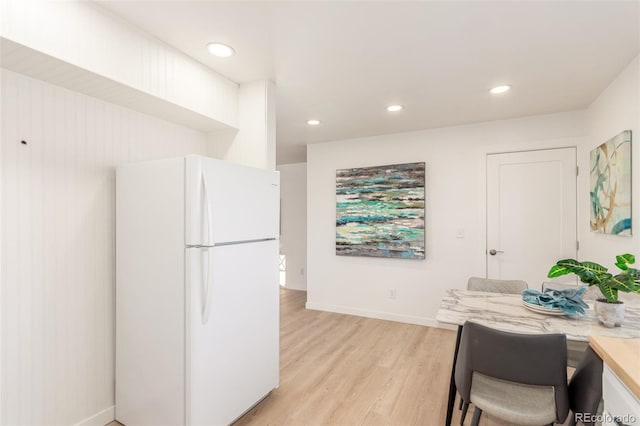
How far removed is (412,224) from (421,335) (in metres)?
1.28

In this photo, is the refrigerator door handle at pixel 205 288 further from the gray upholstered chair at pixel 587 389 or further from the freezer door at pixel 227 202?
the gray upholstered chair at pixel 587 389

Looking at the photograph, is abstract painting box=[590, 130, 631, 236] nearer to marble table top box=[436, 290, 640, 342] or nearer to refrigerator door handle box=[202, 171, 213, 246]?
marble table top box=[436, 290, 640, 342]

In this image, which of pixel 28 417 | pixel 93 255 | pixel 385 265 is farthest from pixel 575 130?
pixel 28 417

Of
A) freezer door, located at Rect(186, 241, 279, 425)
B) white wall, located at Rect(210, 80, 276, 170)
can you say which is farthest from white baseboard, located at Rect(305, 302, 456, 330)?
white wall, located at Rect(210, 80, 276, 170)

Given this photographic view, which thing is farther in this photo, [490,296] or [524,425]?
[490,296]

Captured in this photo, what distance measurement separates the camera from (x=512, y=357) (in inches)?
57.7

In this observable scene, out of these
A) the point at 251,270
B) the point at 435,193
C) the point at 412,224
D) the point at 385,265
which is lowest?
the point at 385,265

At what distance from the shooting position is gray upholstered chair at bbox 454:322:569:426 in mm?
1424

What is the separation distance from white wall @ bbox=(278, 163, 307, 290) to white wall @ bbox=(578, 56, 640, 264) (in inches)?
157

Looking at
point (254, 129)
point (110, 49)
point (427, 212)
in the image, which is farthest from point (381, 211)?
point (110, 49)

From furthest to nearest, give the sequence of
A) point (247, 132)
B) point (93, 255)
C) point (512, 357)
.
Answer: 1. point (247, 132)
2. point (93, 255)
3. point (512, 357)

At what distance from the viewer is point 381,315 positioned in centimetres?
415

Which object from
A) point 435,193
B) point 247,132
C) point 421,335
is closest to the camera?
point 247,132

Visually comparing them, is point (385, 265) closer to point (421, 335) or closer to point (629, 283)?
point (421, 335)
